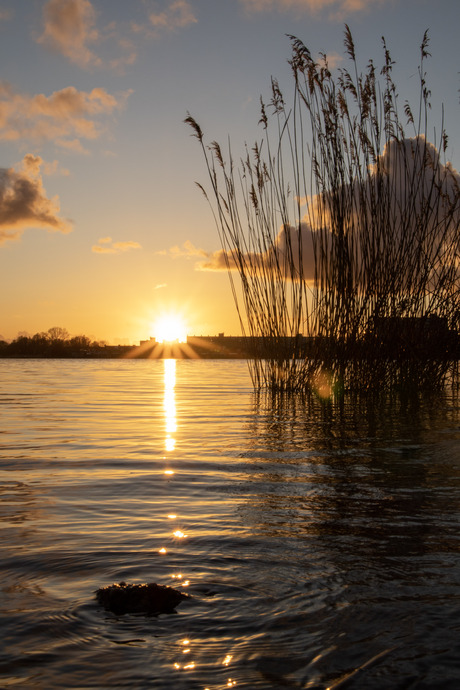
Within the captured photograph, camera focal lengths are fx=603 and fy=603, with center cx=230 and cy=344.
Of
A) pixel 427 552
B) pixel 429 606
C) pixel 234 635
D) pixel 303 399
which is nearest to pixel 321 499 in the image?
pixel 427 552

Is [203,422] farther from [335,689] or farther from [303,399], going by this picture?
[335,689]

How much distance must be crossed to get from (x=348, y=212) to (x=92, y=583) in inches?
221

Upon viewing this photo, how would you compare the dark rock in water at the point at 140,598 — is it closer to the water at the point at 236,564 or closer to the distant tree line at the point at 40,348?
the water at the point at 236,564

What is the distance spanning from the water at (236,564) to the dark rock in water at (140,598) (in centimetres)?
2

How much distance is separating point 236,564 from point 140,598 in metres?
0.35

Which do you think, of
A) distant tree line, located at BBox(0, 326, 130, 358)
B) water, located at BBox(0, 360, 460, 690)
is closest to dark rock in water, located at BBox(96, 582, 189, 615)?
water, located at BBox(0, 360, 460, 690)

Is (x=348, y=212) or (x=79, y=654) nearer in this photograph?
(x=79, y=654)

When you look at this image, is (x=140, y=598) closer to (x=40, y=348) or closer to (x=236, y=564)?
(x=236, y=564)

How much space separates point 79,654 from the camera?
112cm

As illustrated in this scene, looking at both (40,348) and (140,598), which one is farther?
(40,348)

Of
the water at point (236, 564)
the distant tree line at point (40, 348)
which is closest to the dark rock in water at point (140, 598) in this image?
the water at point (236, 564)

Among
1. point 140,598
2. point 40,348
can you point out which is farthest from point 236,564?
point 40,348

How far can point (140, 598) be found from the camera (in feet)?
4.31

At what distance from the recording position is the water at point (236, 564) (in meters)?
1.08
